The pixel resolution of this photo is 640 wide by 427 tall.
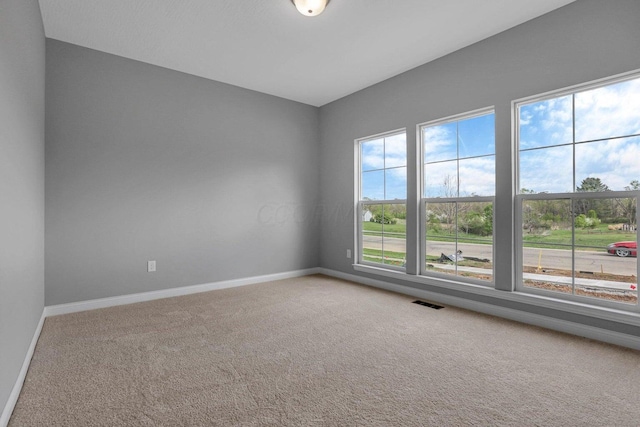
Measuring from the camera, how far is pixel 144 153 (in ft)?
11.5

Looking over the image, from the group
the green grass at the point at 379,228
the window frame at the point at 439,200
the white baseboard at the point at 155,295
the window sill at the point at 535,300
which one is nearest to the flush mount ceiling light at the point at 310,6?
the window frame at the point at 439,200

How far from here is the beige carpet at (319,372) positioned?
154 cm

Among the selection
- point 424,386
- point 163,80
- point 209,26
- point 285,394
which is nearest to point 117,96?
point 163,80

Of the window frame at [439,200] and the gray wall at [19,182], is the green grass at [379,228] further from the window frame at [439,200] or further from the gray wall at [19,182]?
the gray wall at [19,182]

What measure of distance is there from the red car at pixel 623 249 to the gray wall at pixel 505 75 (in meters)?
0.68

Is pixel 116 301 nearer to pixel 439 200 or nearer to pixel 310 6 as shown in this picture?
pixel 310 6

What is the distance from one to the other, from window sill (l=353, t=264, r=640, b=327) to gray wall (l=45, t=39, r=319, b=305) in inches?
77.8

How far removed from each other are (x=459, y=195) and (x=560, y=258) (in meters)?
1.06

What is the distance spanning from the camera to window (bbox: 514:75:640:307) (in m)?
2.33

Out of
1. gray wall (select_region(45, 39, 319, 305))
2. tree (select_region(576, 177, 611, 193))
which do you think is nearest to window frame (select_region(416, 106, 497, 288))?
tree (select_region(576, 177, 611, 193))

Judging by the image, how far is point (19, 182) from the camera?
6.01ft

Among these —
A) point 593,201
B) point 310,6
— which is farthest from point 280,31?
point 593,201

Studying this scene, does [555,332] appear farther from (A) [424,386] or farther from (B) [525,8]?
(B) [525,8]

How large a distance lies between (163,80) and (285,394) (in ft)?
11.7
